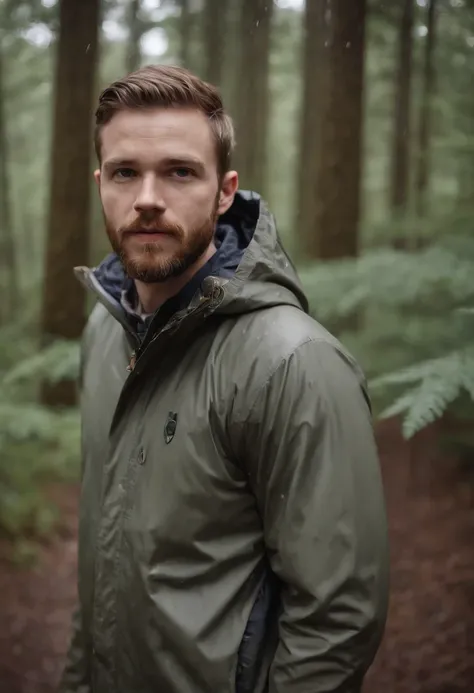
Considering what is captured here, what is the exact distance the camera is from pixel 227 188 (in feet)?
6.04

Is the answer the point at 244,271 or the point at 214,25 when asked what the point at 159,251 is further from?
the point at 214,25

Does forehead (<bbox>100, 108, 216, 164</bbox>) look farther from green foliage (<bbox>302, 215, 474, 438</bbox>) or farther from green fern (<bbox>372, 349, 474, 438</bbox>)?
green foliage (<bbox>302, 215, 474, 438</bbox>)

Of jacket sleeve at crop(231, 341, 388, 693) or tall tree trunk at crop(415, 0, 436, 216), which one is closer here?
jacket sleeve at crop(231, 341, 388, 693)

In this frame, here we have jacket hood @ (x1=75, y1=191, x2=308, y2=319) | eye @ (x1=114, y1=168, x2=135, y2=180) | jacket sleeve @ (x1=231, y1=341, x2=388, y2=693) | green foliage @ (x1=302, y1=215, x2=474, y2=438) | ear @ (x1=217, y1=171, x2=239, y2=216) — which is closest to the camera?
jacket sleeve @ (x1=231, y1=341, x2=388, y2=693)

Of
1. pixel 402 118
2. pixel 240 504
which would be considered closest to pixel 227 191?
pixel 240 504

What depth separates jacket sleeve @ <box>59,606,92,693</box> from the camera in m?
2.05

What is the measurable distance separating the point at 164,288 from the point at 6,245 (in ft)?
13.7

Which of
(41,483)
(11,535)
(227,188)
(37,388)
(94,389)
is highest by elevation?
(227,188)

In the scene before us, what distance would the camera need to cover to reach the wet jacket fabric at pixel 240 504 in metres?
1.46

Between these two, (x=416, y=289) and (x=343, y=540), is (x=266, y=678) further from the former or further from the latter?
(x=416, y=289)

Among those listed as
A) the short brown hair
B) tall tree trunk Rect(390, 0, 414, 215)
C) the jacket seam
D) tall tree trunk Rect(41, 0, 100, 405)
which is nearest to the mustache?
the short brown hair

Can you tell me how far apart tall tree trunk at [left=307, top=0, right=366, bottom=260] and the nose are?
2.78m

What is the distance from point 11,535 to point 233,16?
155 inches

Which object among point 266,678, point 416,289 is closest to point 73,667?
point 266,678
